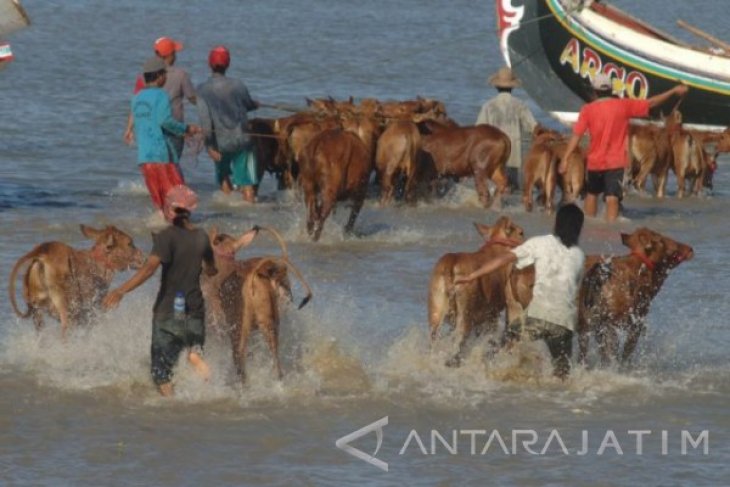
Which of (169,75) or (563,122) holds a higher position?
(169,75)

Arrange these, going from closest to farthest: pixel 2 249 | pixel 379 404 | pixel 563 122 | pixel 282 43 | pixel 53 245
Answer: pixel 379 404, pixel 53 245, pixel 2 249, pixel 563 122, pixel 282 43

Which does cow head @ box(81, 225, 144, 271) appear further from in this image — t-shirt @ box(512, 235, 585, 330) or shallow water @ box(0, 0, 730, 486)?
t-shirt @ box(512, 235, 585, 330)

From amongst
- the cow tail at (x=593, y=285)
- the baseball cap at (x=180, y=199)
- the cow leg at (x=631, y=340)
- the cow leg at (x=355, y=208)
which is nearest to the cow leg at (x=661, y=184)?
the cow leg at (x=355, y=208)

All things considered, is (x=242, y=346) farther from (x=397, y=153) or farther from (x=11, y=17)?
(x=11, y=17)

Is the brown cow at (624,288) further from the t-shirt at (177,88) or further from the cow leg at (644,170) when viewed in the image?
the cow leg at (644,170)

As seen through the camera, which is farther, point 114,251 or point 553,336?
point 114,251

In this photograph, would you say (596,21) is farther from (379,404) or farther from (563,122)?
(379,404)

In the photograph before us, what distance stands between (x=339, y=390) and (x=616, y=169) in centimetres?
725

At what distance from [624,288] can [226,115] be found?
25.3 feet

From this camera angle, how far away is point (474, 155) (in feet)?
63.9

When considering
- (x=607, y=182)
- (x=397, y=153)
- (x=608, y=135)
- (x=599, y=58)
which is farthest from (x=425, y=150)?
(x=599, y=58)

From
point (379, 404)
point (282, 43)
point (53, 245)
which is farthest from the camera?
point (282, 43)

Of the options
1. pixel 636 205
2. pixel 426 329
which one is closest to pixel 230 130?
pixel 636 205

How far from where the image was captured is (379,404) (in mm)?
11203
